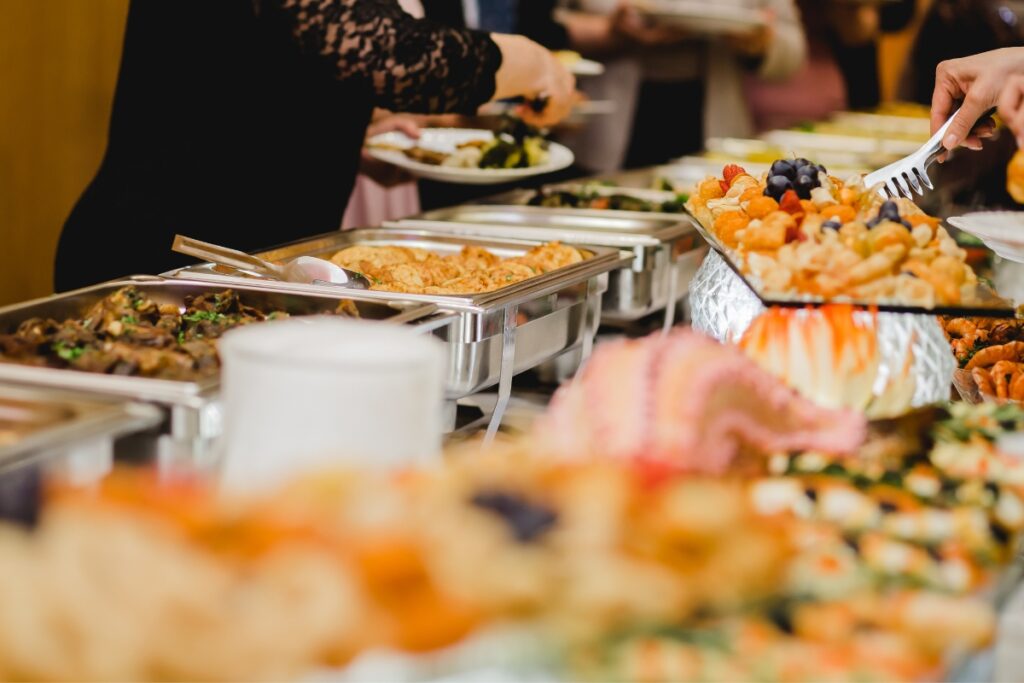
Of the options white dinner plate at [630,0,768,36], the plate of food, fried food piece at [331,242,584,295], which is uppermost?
white dinner plate at [630,0,768,36]

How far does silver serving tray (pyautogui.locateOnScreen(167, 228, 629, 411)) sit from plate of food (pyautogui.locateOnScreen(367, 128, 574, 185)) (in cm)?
36

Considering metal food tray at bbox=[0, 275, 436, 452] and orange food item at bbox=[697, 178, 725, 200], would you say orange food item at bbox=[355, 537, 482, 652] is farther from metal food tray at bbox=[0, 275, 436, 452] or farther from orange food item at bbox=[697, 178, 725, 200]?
orange food item at bbox=[697, 178, 725, 200]

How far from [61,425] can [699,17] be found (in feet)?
11.3

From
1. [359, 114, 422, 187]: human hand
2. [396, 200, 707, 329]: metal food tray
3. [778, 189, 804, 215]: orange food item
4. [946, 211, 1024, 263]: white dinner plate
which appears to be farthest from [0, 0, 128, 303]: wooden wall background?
[946, 211, 1024, 263]: white dinner plate

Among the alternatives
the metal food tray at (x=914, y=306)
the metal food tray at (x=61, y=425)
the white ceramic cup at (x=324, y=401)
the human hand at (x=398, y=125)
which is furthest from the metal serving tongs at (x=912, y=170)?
the human hand at (x=398, y=125)

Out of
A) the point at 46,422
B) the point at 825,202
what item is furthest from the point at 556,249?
the point at 46,422

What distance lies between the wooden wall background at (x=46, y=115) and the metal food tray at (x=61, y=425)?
2371mm

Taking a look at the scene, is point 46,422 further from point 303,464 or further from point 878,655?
point 878,655

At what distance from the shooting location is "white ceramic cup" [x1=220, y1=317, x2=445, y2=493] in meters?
1.06

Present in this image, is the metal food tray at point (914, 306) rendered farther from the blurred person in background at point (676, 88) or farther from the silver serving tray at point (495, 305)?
the blurred person in background at point (676, 88)

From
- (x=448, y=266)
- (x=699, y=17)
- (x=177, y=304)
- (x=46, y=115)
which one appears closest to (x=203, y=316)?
(x=177, y=304)

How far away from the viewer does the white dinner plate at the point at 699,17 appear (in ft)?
13.9

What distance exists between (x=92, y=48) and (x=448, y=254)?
1.77 m

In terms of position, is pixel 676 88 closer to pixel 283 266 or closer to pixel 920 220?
pixel 283 266
